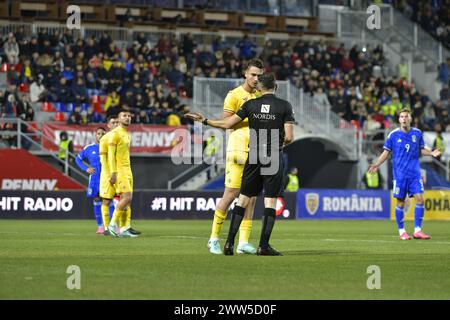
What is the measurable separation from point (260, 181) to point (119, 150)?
704 cm

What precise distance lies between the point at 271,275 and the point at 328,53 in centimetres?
3520

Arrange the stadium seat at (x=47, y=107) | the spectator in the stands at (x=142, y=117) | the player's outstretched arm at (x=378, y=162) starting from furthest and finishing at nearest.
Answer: the spectator in the stands at (x=142, y=117), the stadium seat at (x=47, y=107), the player's outstretched arm at (x=378, y=162)

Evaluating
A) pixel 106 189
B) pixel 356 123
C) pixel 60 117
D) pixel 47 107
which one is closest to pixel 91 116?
pixel 60 117

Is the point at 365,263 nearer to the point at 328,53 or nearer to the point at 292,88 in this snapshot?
the point at 292,88

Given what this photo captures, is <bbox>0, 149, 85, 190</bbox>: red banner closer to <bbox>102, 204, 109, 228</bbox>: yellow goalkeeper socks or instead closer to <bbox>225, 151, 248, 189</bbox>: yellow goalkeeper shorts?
<bbox>102, 204, 109, 228</bbox>: yellow goalkeeper socks

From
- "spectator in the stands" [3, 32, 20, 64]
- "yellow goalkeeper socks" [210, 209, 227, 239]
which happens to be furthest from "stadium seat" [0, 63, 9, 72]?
"yellow goalkeeper socks" [210, 209, 227, 239]

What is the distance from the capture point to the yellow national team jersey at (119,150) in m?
21.4

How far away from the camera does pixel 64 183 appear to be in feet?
117

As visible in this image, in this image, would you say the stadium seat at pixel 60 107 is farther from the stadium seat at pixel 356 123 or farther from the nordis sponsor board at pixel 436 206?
the stadium seat at pixel 356 123

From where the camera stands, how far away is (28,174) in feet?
116

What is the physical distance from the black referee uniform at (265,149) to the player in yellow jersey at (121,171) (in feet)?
21.3

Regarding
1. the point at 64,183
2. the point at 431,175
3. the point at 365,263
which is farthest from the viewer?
the point at 431,175

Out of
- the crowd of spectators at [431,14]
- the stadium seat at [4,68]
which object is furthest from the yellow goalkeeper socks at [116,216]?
the crowd of spectators at [431,14]
